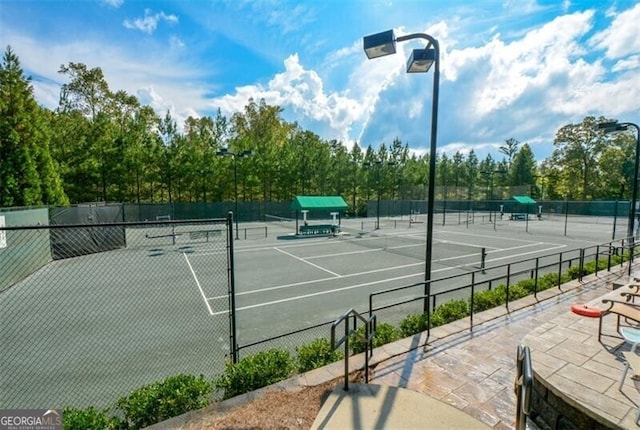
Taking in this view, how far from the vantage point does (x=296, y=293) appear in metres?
10.3

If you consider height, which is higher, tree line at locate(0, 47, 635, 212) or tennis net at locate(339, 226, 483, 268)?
tree line at locate(0, 47, 635, 212)

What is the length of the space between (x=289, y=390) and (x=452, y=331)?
138 inches

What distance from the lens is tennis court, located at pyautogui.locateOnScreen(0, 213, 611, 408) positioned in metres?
5.69

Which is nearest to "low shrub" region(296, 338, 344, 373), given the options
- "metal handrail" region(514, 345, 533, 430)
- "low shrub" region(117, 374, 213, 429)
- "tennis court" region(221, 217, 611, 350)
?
"low shrub" region(117, 374, 213, 429)

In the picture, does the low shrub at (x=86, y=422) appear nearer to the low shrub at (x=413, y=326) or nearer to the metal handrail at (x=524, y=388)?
the metal handrail at (x=524, y=388)

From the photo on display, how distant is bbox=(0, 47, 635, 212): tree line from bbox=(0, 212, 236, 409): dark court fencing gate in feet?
32.0

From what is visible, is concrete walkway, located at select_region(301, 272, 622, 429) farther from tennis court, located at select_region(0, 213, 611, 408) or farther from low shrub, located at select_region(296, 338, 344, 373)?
tennis court, located at select_region(0, 213, 611, 408)

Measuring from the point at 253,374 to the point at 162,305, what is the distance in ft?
20.4

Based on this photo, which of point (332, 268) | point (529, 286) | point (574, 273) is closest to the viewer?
point (529, 286)

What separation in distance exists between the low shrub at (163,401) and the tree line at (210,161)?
18362 mm

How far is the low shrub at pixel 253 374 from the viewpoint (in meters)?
4.23

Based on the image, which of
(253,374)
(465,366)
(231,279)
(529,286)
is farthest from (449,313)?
(231,279)

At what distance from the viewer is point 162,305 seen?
30.3ft

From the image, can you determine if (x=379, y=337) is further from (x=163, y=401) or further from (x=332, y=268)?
(x=332, y=268)
